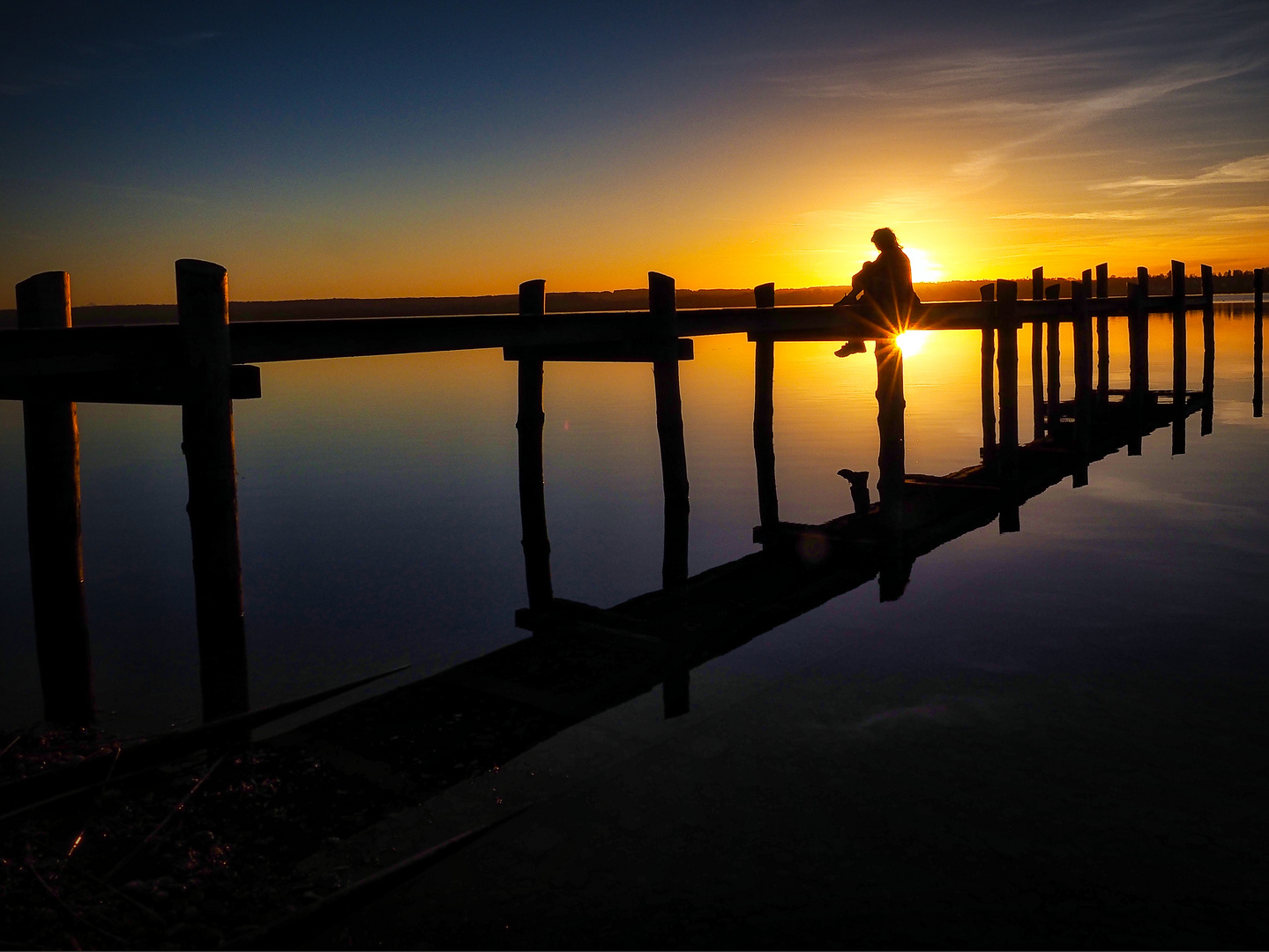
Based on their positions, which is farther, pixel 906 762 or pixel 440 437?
pixel 440 437

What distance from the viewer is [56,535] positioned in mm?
7699

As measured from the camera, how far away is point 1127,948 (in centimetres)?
427

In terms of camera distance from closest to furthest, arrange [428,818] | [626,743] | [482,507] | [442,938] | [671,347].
A: [442,938] → [428,818] → [626,743] → [671,347] → [482,507]

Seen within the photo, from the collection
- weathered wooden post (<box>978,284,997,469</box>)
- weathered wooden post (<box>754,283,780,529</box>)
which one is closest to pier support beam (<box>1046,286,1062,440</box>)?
weathered wooden post (<box>978,284,997,469</box>)

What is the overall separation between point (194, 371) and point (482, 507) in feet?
35.8

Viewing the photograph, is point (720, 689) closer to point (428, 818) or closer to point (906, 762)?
point (906, 762)

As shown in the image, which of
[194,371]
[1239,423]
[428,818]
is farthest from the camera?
[1239,423]

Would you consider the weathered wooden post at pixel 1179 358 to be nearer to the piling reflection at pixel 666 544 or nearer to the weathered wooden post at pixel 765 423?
the piling reflection at pixel 666 544

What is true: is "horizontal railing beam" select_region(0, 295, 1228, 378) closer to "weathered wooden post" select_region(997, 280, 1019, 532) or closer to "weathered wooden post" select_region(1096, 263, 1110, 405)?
"weathered wooden post" select_region(997, 280, 1019, 532)

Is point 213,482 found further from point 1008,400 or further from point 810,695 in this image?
point 1008,400

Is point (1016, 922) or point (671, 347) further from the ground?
point (671, 347)

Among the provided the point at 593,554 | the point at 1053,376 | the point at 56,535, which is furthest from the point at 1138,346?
the point at 56,535

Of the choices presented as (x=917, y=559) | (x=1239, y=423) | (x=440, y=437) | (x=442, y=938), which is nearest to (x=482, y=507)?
(x=917, y=559)

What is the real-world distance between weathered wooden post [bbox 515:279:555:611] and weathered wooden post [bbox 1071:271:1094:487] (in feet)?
31.9
